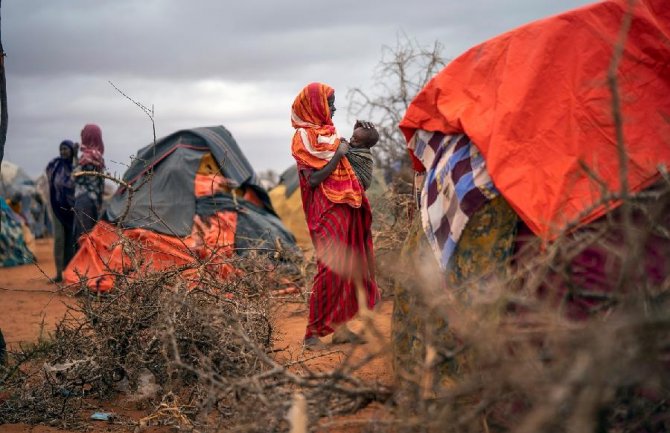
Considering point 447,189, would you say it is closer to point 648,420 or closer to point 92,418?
point 648,420

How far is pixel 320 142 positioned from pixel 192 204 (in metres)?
3.95

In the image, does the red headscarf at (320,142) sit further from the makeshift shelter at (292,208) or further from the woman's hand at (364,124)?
the makeshift shelter at (292,208)

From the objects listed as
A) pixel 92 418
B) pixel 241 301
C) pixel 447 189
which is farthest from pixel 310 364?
pixel 447 189

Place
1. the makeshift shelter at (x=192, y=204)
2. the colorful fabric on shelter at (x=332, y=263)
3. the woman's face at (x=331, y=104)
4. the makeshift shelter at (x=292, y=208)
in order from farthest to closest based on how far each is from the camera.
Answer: the makeshift shelter at (x=292, y=208)
the makeshift shelter at (x=192, y=204)
the woman's face at (x=331, y=104)
the colorful fabric on shelter at (x=332, y=263)

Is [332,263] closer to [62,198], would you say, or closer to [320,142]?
[320,142]

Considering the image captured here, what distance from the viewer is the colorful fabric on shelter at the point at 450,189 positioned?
11.1ft

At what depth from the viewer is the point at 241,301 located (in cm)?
445

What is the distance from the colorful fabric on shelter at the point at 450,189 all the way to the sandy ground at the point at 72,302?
54 cm

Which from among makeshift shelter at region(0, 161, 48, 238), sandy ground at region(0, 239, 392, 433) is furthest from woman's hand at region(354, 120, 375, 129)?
makeshift shelter at region(0, 161, 48, 238)

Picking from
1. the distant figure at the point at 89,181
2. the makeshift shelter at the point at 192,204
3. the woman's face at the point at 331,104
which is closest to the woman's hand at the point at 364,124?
the woman's face at the point at 331,104

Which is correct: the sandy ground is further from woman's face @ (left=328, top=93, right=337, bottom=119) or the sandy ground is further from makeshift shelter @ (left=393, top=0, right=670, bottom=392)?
woman's face @ (left=328, top=93, right=337, bottom=119)

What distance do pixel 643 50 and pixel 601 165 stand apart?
0.53 m

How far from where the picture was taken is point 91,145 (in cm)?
956

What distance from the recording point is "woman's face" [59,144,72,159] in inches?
393
